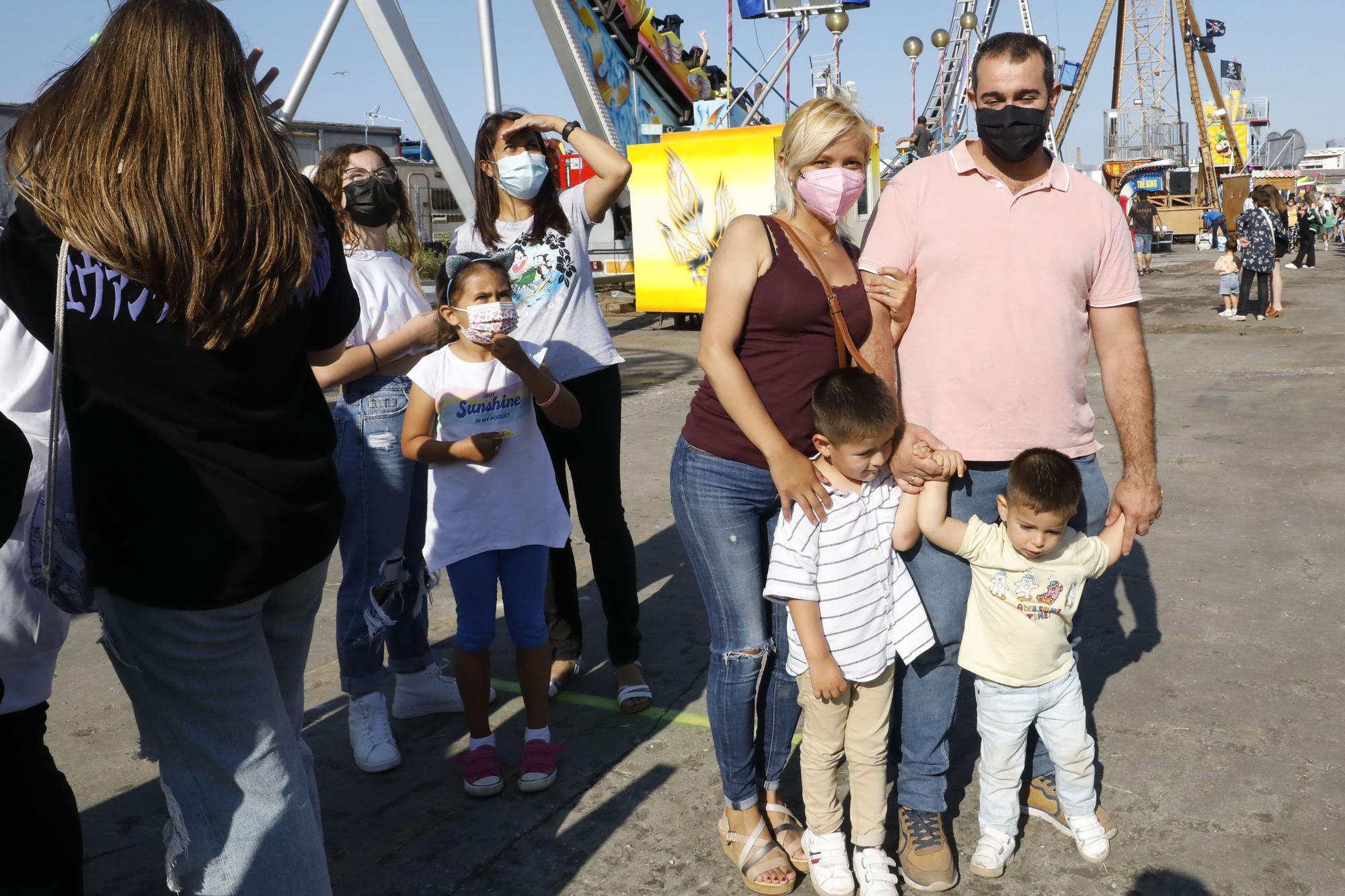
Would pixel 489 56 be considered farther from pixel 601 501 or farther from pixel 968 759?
pixel 968 759

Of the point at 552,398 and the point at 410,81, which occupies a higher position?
the point at 410,81

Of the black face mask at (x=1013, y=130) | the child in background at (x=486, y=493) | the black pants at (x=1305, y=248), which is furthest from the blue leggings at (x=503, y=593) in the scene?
the black pants at (x=1305, y=248)

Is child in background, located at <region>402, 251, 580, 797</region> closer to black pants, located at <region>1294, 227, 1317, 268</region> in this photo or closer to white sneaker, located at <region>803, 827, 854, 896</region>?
white sneaker, located at <region>803, 827, 854, 896</region>

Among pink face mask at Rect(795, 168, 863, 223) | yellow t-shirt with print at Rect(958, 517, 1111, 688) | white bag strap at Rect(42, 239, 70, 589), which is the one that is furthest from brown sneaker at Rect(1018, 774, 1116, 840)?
white bag strap at Rect(42, 239, 70, 589)

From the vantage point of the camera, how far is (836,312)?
8.45 ft

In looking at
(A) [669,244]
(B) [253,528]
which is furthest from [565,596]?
(A) [669,244]

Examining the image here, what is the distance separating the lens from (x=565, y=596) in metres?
3.99

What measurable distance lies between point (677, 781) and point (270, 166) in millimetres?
2240

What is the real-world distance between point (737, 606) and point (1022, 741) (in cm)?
85

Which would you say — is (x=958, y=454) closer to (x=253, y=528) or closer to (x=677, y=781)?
(x=677, y=781)

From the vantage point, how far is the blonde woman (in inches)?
99.6

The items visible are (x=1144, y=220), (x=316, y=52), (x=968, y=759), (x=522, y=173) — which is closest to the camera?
(x=968, y=759)

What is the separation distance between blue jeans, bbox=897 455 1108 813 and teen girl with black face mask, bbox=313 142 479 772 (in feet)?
5.49

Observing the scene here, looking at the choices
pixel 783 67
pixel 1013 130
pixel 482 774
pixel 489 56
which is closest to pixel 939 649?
pixel 1013 130
